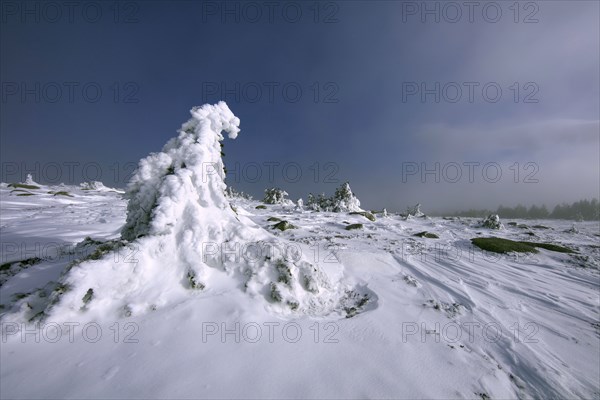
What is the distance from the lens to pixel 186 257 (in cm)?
513

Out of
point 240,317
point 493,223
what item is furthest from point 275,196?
point 240,317

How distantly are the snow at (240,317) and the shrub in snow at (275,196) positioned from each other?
2564 cm

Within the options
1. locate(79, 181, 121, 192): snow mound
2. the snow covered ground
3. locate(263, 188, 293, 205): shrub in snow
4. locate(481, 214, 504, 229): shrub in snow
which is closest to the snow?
the snow covered ground

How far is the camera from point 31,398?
262 cm

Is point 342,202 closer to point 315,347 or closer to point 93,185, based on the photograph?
point 315,347

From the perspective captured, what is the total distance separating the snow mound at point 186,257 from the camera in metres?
4.10

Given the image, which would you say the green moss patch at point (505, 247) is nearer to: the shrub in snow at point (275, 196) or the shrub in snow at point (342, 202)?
the shrub in snow at point (342, 202)

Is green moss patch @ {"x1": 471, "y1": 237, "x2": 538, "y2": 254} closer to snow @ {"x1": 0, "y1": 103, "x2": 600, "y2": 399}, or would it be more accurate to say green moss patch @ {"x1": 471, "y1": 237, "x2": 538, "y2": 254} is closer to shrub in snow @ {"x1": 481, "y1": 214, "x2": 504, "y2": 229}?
snow @ {"x1": 0, "y1": 103, "x2": 600, "y2": 399}

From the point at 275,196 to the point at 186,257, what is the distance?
91.7ft

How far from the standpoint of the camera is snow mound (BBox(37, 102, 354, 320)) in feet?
13.5

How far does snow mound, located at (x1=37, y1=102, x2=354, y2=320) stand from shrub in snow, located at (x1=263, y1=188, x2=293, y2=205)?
85.3 feet

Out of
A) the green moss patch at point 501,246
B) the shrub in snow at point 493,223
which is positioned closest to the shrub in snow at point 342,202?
the shrub in snow at point 493,223

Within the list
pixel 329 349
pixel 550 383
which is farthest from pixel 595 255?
pixel 329 349

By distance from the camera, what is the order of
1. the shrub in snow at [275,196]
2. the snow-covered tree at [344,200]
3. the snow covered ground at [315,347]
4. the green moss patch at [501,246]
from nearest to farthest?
the snow covered ground at [315,347]
the green moss patch at [501,246]
the snow-covered tree at [344,200]
the shrub in snow at [275,196]
